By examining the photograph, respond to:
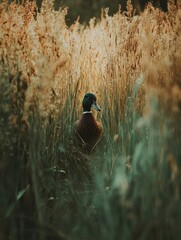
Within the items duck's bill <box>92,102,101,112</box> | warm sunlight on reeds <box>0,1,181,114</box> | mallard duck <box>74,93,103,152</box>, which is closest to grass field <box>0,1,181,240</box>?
warm sunlight on reeds <box>0,1,181,114</box>

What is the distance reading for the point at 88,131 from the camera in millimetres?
3615

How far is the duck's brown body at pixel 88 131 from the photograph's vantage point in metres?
3.63

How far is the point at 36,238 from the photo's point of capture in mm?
1875

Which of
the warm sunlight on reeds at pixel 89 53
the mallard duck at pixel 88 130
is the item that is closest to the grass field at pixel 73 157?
the warm sunlight on reeds at pixel 89 53

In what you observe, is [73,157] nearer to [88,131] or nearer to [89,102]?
[88,131]

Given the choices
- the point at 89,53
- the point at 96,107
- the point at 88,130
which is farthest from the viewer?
the point at 89,53

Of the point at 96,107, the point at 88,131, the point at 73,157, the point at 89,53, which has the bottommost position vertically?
the point at 73,157

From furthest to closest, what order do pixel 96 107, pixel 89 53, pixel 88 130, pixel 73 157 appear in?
pixel 89 53, pixel 96 107, pixel 88 130, pixel 73 157

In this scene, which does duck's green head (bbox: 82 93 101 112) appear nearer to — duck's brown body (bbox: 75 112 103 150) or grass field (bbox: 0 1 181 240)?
duck's brown body (bbox: 75 112 103 150)

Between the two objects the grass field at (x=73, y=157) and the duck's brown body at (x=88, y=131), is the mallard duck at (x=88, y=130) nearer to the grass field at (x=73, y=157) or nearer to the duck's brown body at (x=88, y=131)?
the duck's brown body at (x=88, y=131)

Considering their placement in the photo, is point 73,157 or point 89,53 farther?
point 89,53

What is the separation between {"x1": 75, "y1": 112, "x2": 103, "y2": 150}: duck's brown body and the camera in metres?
3.63

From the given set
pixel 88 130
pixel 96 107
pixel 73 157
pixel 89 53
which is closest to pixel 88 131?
pixel 88 130

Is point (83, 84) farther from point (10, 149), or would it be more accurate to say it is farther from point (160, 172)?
point (160, 172)
